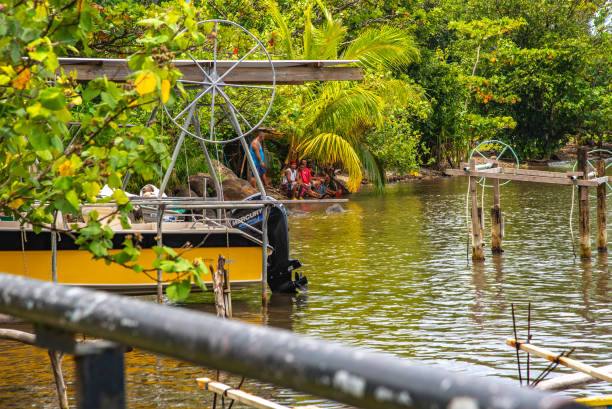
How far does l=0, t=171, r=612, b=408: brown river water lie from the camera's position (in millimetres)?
9305

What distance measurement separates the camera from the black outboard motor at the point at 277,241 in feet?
44.7

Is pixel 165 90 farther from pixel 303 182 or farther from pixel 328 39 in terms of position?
pixel 303 182

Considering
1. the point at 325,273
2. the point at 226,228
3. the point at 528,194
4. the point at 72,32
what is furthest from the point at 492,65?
the point at 72,32

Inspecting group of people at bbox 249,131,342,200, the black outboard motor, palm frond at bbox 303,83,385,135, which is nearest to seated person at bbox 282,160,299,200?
group of people at bbox 249,131,342,200

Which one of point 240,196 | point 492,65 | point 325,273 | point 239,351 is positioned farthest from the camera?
point 492,65

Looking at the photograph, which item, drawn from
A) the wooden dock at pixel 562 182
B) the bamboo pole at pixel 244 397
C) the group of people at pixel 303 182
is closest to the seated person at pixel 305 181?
the group of people at pixel 303 182

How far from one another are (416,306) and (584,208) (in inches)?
216

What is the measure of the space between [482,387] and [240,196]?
85.6ft

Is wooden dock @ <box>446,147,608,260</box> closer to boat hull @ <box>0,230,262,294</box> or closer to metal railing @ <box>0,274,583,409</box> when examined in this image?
boat hull @ <box>0,230,262,294</box>

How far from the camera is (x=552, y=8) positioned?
49.4 meters

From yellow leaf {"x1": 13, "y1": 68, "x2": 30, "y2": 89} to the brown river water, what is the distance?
2262 millimetres

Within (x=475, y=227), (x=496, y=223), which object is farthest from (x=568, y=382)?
(x=496, y=223)

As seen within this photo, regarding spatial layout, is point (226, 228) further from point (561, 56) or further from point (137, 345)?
point (561, 56)

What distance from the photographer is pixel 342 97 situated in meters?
31.4
